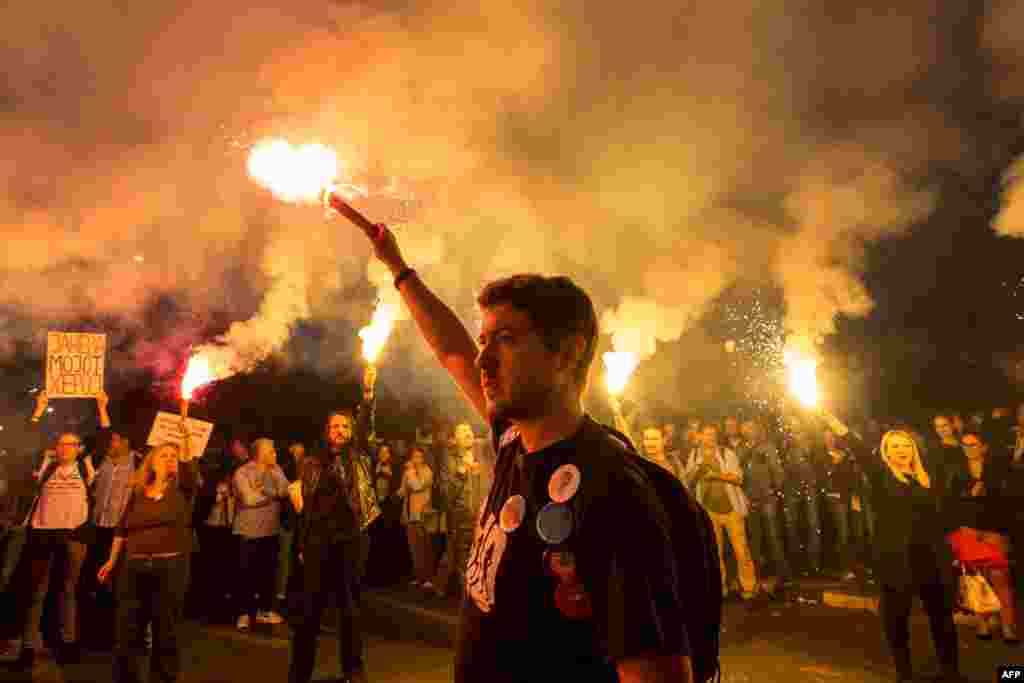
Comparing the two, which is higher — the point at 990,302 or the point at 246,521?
the point at 990,302

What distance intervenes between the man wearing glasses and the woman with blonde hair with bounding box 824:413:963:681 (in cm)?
665

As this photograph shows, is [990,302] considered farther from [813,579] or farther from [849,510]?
[813,579]

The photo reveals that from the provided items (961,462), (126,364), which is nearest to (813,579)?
(961,462)

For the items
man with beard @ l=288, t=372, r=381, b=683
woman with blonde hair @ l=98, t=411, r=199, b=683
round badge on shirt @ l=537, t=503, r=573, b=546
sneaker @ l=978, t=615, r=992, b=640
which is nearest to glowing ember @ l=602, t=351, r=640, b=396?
A: man with beard @ l=288, t=372, r=381, b=683

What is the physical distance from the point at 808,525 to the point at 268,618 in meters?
6.73

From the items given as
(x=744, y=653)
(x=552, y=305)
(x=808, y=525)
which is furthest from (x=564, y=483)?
(x=808, y=525)

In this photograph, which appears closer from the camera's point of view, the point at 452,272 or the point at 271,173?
the point at 271,173

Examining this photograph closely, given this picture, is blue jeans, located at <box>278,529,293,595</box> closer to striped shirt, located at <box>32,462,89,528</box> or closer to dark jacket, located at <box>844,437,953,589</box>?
striped shirt, located at <box>32,462,89,528</box>

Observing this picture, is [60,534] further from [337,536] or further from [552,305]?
[552,305]

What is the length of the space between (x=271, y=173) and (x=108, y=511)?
5204 millimetres

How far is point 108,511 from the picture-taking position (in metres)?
7.25

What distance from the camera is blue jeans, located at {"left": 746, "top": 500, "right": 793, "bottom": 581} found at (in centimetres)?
880

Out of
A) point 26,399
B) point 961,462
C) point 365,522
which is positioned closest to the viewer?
point 365,522

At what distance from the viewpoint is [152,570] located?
5.31 meters
